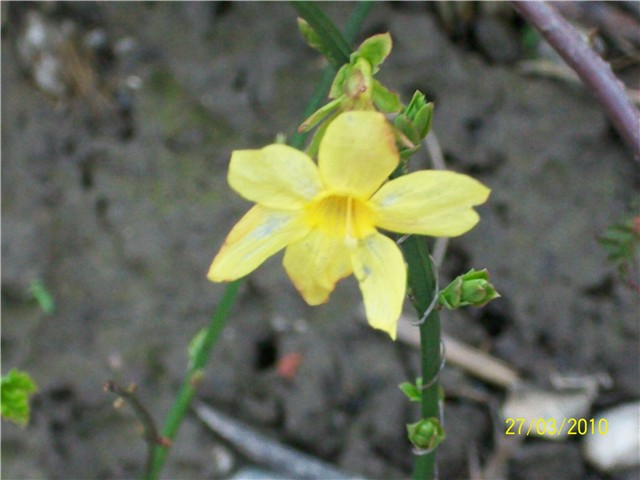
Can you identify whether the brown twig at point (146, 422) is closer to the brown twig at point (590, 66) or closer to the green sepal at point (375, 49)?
the green sepal at point (375, 49)

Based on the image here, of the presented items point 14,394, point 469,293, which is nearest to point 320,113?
point 469,293

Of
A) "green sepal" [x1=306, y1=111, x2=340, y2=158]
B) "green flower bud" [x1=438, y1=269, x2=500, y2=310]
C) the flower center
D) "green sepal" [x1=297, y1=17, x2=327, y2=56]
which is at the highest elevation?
"green sepal" [x1=297, y1=17, x2=327, y2=56]

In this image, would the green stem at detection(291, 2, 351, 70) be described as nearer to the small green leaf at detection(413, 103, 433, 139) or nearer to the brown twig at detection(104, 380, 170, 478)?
the small green leaf at detection(413, 103, 433, 139)

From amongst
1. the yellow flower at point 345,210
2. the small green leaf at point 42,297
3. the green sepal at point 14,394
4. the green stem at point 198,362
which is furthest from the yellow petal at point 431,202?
the small green leaf at point 42,297

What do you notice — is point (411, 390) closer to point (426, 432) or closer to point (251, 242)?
point (426, 432)

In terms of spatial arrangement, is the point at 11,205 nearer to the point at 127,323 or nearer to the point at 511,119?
the point at 127,323

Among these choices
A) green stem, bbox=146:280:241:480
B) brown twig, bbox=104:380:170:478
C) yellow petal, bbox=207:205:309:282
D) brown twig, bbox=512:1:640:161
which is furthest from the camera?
green stem, bbox=146:280:241:480

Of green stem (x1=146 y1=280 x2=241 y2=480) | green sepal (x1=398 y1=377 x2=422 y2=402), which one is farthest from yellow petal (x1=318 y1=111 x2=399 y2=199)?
green stem (x1=146 y1=280 x2=241 y2=480)
